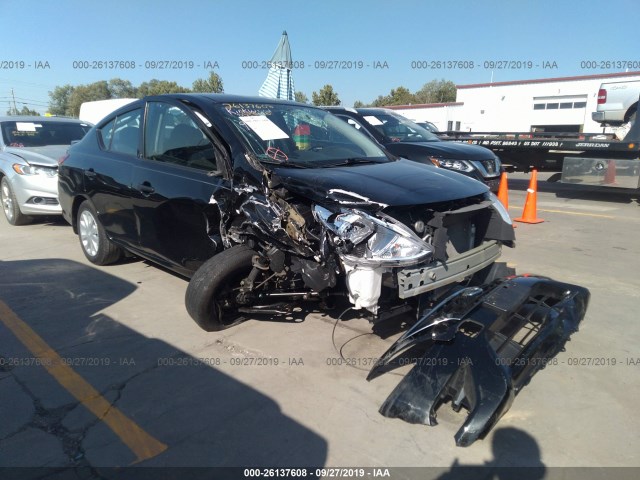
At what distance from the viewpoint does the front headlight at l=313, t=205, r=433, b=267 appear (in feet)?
9.94

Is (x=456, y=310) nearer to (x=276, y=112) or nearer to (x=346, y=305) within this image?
(x=346, y=305)

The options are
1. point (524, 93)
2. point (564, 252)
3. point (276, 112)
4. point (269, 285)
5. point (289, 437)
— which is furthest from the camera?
point (524, 93)

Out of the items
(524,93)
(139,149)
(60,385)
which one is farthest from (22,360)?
(524,93)

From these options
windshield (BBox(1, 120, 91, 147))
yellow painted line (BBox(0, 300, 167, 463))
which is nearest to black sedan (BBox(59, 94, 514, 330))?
yellow painted line (BBox(0, 300, 167, 463))

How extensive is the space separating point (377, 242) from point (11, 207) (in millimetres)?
7046

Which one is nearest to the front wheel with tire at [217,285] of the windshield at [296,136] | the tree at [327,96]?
the windshield at [296,136]

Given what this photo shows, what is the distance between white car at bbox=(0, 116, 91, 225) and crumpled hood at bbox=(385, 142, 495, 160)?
527 cm

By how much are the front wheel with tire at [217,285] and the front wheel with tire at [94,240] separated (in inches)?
85.2

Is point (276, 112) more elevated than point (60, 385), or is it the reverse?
point (276, 112)

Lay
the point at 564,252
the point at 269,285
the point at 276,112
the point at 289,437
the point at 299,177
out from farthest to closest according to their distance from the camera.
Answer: the point at 564,252 → the point at 276,112 → the point at 269,285 → the point at 299,177 → the point at 289,437

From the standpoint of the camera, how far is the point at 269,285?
374 cm

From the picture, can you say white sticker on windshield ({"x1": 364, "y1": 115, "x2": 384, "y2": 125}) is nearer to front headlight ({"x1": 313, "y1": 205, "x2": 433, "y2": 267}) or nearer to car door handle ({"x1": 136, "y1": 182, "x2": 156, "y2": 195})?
car door handle ({"x1": 136, "y1": 182, "x2": 156, "y2": 195})

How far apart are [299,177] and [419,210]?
87 centimetres

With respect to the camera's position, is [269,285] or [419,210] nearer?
[419,210]
